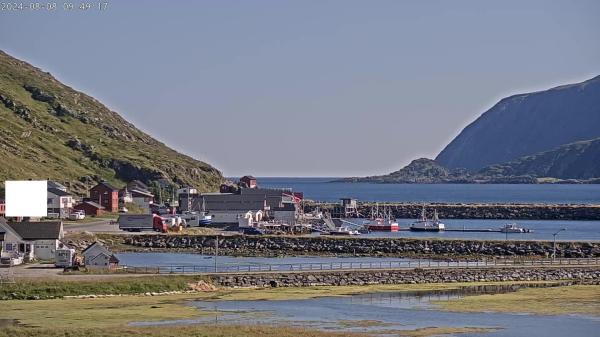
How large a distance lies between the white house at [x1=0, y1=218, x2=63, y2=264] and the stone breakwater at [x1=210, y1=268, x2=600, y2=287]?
2490 cm

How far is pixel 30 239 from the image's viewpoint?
108688 mm

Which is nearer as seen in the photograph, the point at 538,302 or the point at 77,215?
the point at 538,302

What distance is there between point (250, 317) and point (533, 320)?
18031 millimetres

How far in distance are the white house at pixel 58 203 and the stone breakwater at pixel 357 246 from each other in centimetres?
2683

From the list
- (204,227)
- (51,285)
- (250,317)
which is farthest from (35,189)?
(204,227)

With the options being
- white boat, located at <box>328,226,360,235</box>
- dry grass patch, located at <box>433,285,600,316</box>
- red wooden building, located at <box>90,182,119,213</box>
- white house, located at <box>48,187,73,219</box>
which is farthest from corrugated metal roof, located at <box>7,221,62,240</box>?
red wooden building, located at <box>90,182,119,213</box>

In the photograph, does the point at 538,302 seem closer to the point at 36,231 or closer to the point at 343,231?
the point at 36,231

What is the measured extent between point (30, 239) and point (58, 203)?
5824 cm

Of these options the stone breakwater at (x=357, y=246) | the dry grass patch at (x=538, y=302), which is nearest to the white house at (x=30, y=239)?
the stone breakwater at (x=357, y=246)

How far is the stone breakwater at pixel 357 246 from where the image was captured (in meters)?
127

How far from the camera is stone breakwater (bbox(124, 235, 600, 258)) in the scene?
12675 cm

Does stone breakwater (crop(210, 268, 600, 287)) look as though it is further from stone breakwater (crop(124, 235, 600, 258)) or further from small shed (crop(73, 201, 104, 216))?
small shed (crop(73, 201, 104, 216))
